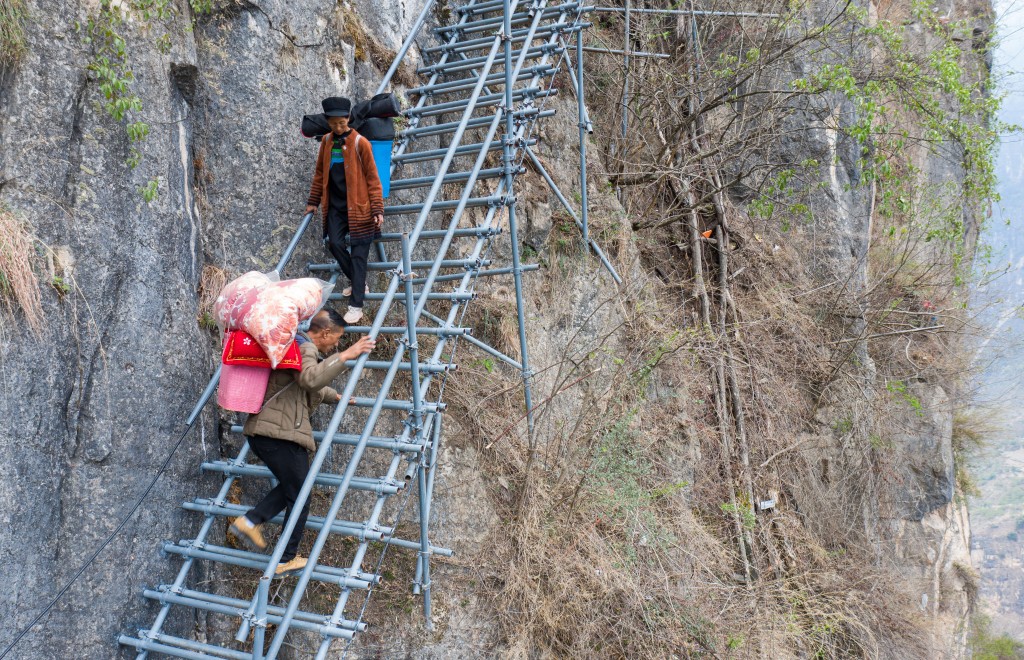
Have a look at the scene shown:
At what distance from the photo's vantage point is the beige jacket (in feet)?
12.6

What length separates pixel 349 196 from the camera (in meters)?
4.96

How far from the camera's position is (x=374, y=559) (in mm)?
4801

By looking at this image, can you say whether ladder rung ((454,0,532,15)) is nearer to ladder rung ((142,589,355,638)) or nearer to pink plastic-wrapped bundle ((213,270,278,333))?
pink plastic-wrapped bundle ((213,270,278,333))

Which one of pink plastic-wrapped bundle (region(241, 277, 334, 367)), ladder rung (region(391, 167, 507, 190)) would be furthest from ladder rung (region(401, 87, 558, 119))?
pink plastic-wrapped bundle (region(241, 277, 334, 367))

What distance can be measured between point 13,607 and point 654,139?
7.91 metres

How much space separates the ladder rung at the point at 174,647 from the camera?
148 inches

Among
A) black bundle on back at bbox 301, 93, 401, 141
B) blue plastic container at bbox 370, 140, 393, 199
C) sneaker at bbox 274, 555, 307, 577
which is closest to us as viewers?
sneaker at bbox 274, 555, 307, 577

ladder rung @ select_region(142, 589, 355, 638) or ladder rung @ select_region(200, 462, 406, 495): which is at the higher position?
ladder rung @ select_region(200, 462, 406, 495)

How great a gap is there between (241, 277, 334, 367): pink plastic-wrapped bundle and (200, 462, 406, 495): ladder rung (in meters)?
0.82

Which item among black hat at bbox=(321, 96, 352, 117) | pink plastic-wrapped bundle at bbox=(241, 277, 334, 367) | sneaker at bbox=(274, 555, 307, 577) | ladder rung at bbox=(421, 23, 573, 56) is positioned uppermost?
ladder rung at bbox=(421, 23, 573, 56)

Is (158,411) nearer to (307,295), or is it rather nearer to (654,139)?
(307,295)

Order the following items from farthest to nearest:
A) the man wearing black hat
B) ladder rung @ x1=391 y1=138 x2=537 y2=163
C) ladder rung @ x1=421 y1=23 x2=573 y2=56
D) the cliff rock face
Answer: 1. ladder rung @ x1=421 y1=23 x2=573 y2=56
2. ladder rung @ x1=391 y1=138 x2=537 y2=163
3. the man wearing black hat
4. the cliff rock face

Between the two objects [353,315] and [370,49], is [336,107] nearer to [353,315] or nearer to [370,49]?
[353,315]

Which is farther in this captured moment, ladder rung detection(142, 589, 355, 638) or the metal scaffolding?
the metal scaffolding
